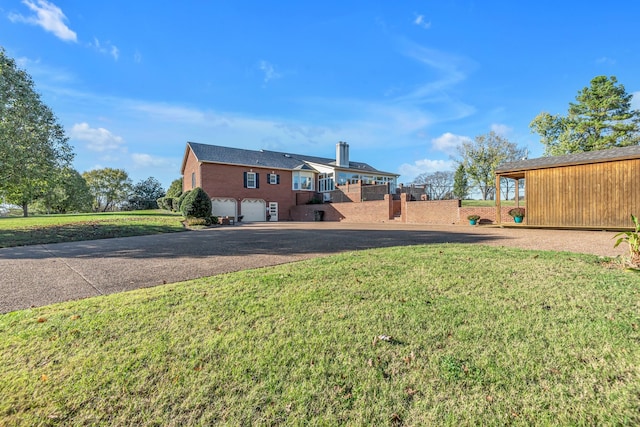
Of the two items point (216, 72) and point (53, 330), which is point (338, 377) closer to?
point (53, 330)

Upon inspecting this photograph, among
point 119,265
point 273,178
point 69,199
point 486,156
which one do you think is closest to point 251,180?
point 273,178

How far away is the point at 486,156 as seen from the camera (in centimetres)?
3672

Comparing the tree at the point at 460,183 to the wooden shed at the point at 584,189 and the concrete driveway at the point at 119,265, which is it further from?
the concrete driveway at the point at 119,265

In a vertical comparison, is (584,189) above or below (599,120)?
below

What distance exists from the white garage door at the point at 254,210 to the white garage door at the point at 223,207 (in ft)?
3.19

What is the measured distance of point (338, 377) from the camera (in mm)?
2334

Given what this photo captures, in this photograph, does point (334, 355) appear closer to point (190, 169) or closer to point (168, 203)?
point (190, 169)

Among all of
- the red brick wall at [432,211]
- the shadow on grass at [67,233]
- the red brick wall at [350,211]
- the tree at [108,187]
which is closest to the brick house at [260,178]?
the red brick wall at [350,211]

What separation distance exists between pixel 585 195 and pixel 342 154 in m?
21.4

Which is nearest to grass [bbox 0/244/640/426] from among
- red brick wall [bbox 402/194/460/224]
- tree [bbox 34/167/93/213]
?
red brick wall [bbox 402/194/460/224]

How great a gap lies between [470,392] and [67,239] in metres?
13.0

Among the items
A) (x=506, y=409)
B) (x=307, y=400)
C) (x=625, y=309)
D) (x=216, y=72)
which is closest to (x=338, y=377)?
(x=307, y=400)

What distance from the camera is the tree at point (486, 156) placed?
35.7 metres

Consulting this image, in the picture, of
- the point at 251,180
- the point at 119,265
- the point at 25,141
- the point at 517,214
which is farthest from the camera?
the point at 251,180
